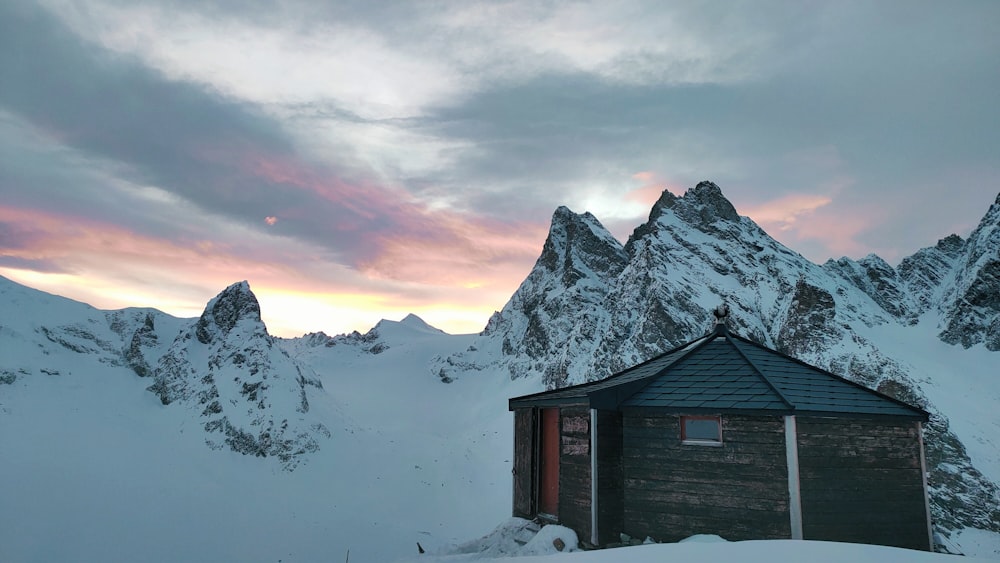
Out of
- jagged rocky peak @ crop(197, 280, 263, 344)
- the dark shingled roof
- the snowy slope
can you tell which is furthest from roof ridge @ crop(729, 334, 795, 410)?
jagged rocky peak @ crop(197, 280, 263, 344)

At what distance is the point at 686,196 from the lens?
2685 inches

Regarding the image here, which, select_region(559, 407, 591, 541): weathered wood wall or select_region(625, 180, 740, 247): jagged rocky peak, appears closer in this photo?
select_region(559, 407, 591, 541): weathered wood wall

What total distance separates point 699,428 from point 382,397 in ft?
208

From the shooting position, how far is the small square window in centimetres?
1260

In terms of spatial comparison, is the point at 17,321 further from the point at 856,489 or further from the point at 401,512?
the point at 856,489

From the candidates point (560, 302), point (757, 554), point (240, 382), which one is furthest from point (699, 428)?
point (560, 302)

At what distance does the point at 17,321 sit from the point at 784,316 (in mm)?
57205

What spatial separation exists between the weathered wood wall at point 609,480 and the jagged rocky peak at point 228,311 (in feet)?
144

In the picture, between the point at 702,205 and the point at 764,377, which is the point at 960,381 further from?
the point at 764,377

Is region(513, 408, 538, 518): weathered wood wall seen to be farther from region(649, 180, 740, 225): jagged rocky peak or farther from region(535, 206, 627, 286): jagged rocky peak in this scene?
region(535, 206, 627, 286): jagged rocky peak

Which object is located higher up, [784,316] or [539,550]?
[784,316]

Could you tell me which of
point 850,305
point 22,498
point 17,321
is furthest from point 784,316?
point 17,321

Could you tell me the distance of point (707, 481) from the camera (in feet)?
39.9

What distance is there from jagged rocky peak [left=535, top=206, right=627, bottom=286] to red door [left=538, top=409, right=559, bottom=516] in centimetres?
5694
